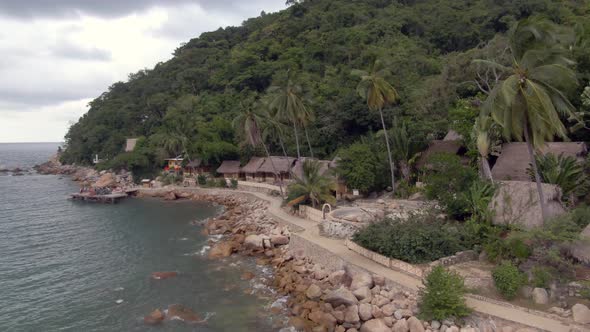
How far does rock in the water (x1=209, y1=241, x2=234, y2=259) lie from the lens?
1141 inches

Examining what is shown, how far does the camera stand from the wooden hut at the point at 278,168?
48562 mm

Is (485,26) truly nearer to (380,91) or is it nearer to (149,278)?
(380,91)

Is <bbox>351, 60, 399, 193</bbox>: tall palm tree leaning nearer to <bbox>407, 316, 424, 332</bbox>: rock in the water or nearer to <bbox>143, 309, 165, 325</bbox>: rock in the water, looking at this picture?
<bbox>407, 316, 424, 332</bbox>: rock in the water

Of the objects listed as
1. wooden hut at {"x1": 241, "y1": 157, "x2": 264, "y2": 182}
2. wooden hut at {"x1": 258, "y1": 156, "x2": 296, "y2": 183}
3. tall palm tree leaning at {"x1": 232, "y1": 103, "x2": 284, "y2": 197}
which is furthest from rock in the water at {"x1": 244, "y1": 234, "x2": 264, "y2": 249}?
wooden hut at {"x1": 241, "y1": 157, "x2": 264, "y2": 182}

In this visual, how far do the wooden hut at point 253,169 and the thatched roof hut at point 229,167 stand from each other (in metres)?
1.82

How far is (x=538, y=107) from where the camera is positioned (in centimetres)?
1658

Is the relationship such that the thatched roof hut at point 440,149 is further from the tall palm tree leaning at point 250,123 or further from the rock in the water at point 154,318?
the rock in the water at point 154,318

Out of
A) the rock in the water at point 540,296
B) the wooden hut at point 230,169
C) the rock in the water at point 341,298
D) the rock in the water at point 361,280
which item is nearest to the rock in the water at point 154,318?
the rock in the water at point 341,298

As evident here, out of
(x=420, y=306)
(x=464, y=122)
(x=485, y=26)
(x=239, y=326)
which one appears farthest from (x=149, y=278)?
(x=485, y=26)

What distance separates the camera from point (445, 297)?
1548 centimetres

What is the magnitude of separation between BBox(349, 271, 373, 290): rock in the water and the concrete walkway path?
0.56m

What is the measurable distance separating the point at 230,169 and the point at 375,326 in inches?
1612

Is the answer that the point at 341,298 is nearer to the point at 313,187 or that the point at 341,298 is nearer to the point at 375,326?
the point at 375,326

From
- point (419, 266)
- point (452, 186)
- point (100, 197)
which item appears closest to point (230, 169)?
point (100, 197)
